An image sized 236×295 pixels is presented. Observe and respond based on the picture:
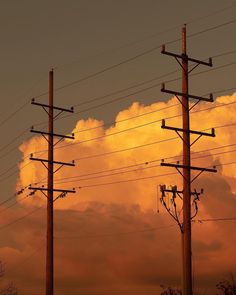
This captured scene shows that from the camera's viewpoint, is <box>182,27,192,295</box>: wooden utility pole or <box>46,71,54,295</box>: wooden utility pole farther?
<box>46,71,54,295</box>: wooden utility pole

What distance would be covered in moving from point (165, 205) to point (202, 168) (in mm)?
2760

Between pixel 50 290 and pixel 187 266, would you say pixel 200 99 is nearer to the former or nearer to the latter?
pixel 187 266

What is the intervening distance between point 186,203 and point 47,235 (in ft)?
43.0

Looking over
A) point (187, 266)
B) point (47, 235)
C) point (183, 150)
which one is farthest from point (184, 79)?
point (47, 235)

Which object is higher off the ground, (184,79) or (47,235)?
(184,79)

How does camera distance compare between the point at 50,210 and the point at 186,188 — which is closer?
the point at 186,188

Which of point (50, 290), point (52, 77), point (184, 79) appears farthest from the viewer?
point (52, 77)

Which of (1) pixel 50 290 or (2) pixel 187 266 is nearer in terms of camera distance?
(2) pixel 187 266

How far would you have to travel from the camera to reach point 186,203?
129 ft

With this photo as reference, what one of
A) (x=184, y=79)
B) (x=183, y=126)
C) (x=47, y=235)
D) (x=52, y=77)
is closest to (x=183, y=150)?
(x=183, y=126)

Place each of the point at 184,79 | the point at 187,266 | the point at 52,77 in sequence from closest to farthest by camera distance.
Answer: the point at 187,266
the point at 184,79
the point at 52,77

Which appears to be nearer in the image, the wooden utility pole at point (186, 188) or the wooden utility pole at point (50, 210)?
the wooden utility pole at point (186, 188)

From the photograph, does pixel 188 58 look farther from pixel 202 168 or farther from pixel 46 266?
pixel 46 266

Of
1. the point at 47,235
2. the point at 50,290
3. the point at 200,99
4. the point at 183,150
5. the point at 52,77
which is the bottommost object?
the point at 50,290
